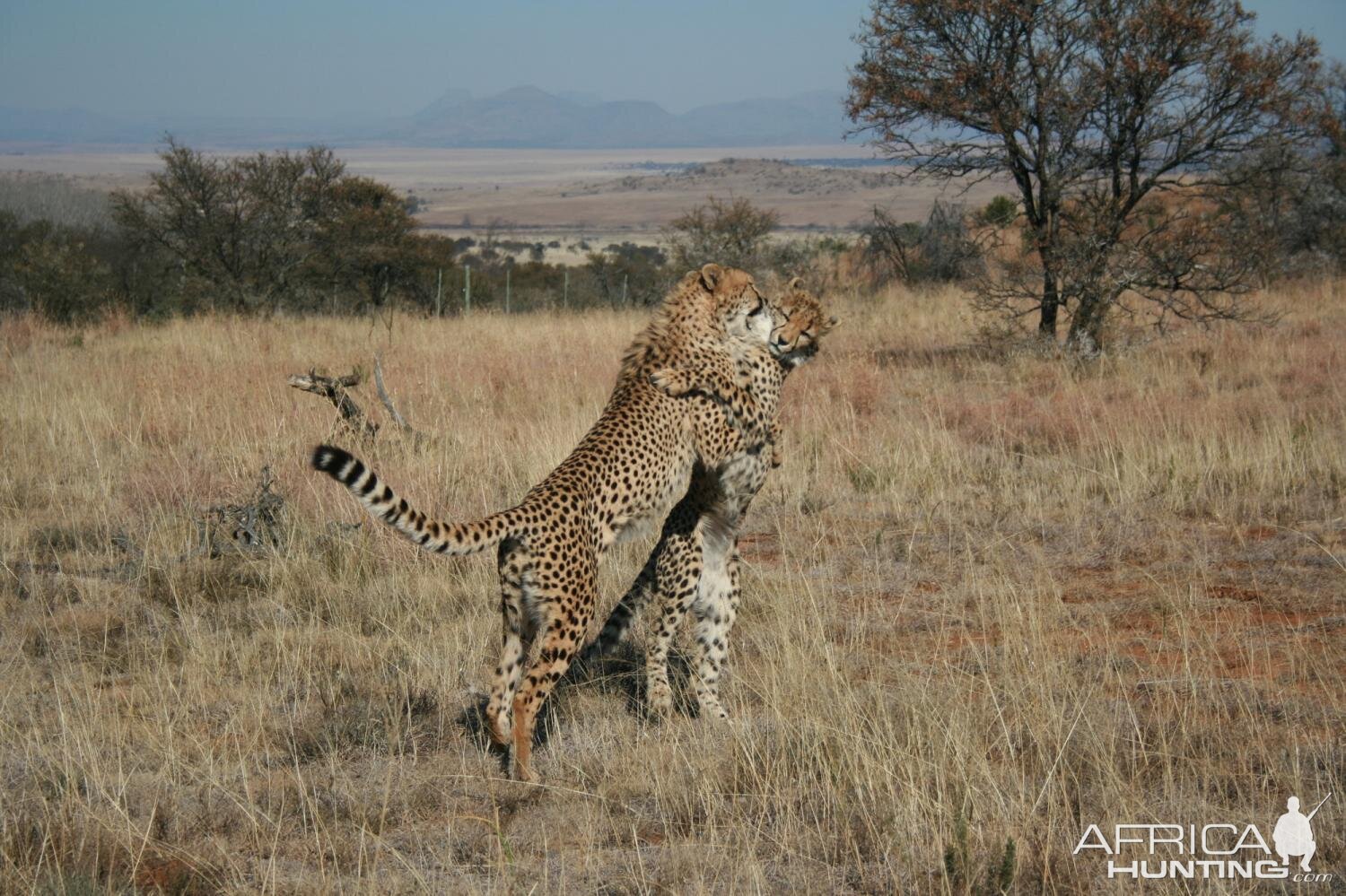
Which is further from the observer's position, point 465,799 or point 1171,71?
point 1171,71

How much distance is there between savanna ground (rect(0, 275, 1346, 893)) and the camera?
10.1 ft

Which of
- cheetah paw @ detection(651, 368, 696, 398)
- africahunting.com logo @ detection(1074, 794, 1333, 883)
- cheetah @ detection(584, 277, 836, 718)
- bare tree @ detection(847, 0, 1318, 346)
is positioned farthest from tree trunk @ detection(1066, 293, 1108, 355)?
africahunting.com logo @ detection(1074, 794, 1333, 883)

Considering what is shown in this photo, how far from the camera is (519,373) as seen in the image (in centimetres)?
1004

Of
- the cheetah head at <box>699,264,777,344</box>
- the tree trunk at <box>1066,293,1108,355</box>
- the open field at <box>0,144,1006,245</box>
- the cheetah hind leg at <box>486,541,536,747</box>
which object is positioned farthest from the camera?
the open field at <box>0,144,1006,245</box>

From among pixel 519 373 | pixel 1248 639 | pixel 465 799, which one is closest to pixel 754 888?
pixel 465 799

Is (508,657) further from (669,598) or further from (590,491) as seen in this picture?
(669,598)

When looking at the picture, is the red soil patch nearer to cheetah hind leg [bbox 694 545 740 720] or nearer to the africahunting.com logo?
cheetah hind leg [bbox 694 545 740 720]

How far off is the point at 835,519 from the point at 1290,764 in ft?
10.4

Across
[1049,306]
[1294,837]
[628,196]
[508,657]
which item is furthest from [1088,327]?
[628,196]

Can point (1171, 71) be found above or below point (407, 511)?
above

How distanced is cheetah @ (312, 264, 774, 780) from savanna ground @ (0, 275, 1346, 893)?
1.19 ft

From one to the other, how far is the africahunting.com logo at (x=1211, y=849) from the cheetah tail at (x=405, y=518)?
5.47 ft

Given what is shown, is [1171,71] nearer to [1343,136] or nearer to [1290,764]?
[1343,136]

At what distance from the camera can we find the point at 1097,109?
1110 centimetres
